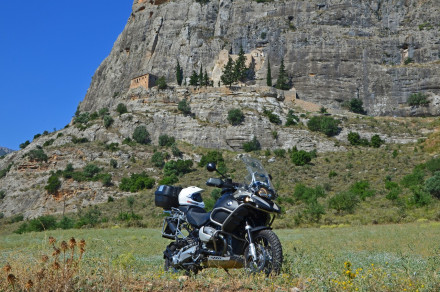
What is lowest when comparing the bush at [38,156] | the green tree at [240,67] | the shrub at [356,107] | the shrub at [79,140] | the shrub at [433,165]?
the shrub at [433,165]

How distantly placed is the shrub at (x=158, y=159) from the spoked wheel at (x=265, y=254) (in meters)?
44.4

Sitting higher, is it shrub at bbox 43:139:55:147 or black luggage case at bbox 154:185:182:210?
shrub at bbox 43:139:55:147

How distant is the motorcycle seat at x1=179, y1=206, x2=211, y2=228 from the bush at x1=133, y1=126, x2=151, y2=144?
160 ft

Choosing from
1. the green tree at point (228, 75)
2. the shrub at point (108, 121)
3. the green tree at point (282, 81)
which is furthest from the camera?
the green tree at point (282, 81)

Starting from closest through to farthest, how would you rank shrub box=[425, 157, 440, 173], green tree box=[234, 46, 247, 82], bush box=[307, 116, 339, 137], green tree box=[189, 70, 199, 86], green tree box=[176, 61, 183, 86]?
shrub box=[425, 157, 440, 173]
bush box=[307, 116, 339, 137]
green tree box=[234, 46, 247, 82]
green tree box=[189, 70, 199, 86]
green tree box=[176, 61, 183, 86]

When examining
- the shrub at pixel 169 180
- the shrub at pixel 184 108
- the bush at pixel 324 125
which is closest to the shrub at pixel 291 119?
the bush at pixel 324 125

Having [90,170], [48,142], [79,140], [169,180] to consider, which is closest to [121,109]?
[79,140]

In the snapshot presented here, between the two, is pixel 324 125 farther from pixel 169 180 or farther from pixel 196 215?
pixel 196 215

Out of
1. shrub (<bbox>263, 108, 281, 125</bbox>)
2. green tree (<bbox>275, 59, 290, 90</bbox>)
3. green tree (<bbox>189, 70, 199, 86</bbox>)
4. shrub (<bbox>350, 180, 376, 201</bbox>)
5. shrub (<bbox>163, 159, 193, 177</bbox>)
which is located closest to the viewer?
shrub (<bbox>350, 180, 376, 201</bbox>)

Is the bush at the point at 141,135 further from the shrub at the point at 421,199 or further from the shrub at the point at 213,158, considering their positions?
the shrub at the point at 421,199

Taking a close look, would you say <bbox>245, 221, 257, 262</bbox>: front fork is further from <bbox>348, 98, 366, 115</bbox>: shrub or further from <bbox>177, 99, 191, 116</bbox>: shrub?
<bbox>348, 98, 366, 115</bbox>: shrub

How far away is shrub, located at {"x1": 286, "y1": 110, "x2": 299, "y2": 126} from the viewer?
55.0 m

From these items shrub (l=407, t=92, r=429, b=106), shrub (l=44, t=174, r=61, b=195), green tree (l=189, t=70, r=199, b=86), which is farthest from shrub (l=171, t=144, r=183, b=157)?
shrub (l=407, t=92, r=429, b=106)

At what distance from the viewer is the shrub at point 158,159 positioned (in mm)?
49469
